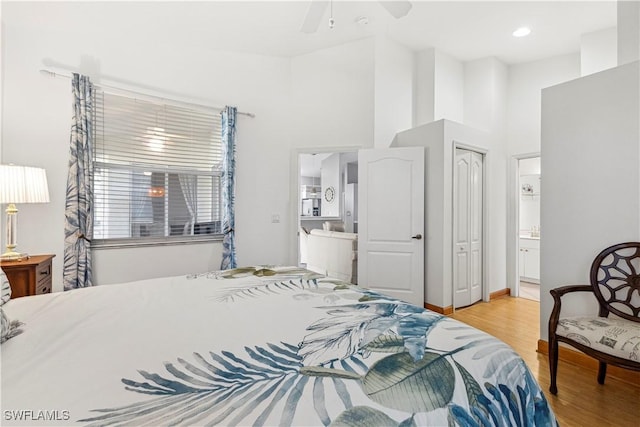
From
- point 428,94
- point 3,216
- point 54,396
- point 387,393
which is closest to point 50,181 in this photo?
point 3,216

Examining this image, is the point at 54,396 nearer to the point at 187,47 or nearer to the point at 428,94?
the point at 187,47

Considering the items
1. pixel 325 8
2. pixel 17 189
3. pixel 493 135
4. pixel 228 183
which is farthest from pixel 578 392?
pixel 17 189

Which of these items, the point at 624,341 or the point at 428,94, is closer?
the point at 624,341

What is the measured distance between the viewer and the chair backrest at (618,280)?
85.0 inches

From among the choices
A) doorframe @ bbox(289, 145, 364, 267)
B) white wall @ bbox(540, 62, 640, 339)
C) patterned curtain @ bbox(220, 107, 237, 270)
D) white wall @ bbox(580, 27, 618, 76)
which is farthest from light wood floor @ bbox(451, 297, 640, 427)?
white wall @ bbox(580, 27, 618, 76)

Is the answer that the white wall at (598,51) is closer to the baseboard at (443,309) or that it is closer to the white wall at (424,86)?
the white wall at (424,86)

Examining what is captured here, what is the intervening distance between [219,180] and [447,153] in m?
2.72

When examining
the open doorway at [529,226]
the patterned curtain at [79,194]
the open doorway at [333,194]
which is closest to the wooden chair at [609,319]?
the open doorway at [529,226]

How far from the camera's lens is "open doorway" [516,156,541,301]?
5133mm

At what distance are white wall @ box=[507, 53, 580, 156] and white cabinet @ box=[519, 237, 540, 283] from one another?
5.84 ft

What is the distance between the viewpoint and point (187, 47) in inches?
138

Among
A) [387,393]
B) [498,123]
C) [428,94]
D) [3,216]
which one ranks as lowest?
[387,393]

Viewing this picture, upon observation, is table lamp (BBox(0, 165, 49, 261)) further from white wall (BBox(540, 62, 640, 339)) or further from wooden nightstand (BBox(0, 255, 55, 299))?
white wall (BBox(540, 62, 640, 339))

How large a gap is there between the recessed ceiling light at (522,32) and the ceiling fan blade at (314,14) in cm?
281
